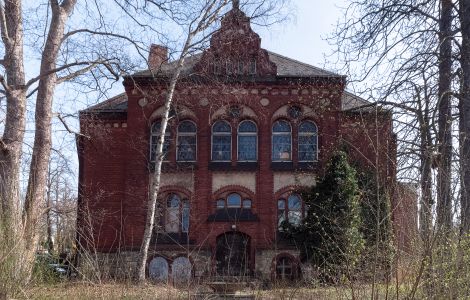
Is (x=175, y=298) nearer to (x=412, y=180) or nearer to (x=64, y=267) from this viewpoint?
(x=64, y=267)

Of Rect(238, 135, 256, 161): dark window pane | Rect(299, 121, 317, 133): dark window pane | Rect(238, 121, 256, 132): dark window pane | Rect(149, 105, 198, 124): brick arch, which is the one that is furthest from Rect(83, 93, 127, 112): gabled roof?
Rect(299, 121, 317, 133): dark window pane

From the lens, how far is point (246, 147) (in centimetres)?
2439

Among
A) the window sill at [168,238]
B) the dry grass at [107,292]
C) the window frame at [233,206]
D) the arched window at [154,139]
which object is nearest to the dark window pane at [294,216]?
the window frame at [233,206]

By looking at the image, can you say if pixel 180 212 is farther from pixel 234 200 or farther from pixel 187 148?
pixel 187 148

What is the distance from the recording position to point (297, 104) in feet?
79.2

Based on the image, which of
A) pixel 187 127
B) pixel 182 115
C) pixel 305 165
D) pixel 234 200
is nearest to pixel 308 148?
pixel 305 165

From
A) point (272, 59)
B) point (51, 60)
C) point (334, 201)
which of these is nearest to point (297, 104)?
point (272, 59)

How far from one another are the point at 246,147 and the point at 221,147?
3.37ft

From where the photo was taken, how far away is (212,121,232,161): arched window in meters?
24.3

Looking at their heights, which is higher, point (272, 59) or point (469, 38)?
point (272, 59)

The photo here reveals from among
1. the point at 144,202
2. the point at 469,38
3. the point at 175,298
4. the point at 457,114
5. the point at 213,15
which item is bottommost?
the point at 175,298

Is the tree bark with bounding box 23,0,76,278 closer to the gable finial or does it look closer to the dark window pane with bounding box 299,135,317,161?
the gable finial

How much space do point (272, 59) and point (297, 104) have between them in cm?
361

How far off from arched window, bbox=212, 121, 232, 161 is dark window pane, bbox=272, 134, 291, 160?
1.84 metres
